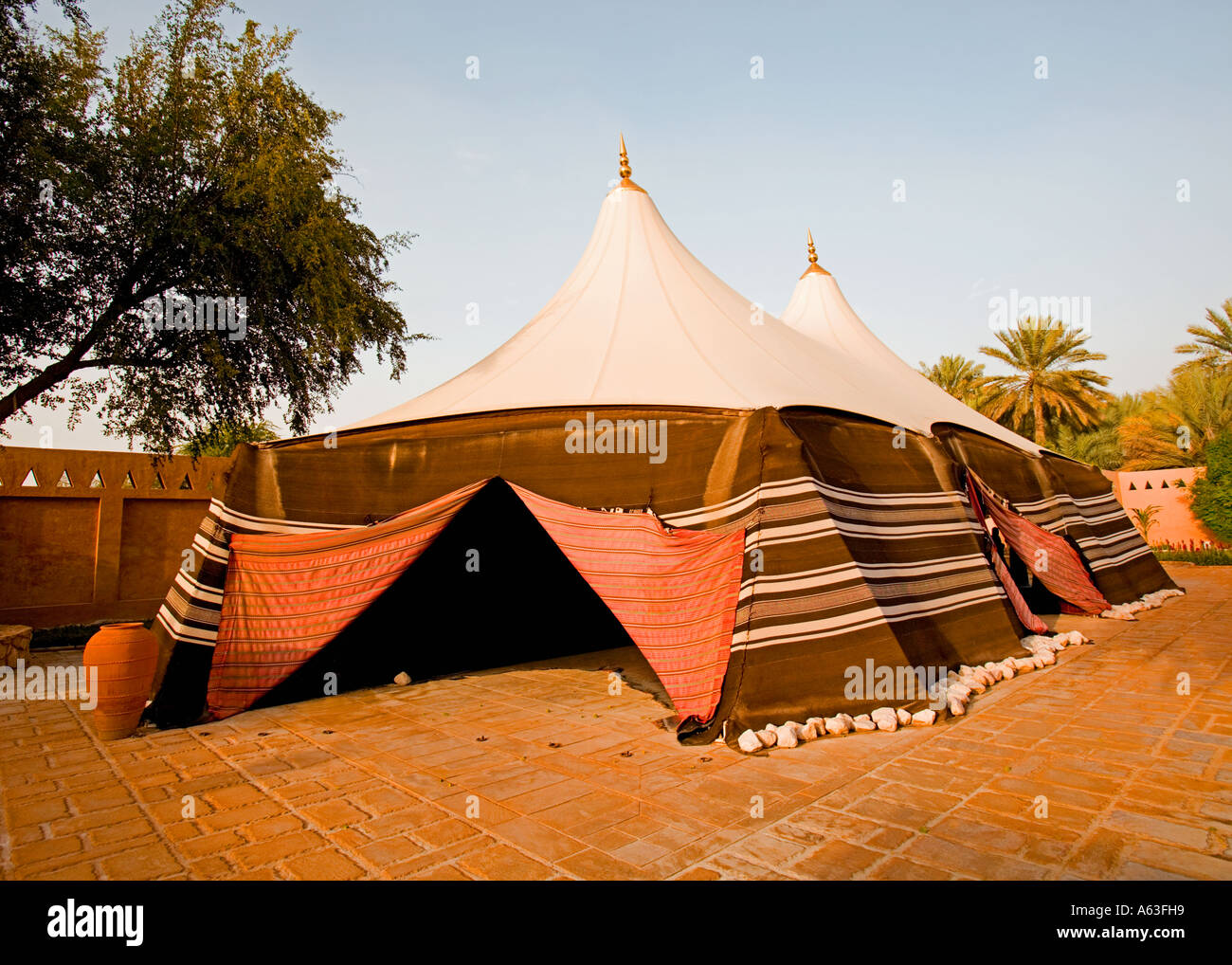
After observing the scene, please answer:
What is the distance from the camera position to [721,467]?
483 centimetres

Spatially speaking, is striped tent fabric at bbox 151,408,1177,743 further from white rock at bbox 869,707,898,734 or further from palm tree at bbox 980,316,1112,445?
palm tree at bbox 980,316,1112,445

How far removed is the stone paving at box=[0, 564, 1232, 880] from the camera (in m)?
2.64

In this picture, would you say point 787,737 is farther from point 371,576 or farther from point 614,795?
point 371,576

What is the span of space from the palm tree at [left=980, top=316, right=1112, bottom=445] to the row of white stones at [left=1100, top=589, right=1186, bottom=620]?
602 inches

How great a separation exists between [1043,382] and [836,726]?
2439cm

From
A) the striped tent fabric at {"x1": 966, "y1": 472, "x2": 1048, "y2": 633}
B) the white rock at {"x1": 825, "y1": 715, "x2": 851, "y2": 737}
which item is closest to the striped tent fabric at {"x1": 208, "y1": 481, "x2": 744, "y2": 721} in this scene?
the white rock at {"x1": 825, "y1": 715, "x2": 851, "y2": 737}

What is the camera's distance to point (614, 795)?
131 inches

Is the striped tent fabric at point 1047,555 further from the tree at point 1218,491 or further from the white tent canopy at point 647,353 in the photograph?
the tree at point 1218,491

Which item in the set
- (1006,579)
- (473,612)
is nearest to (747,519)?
(473,612)

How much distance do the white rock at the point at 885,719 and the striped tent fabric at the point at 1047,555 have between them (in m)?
3.71
